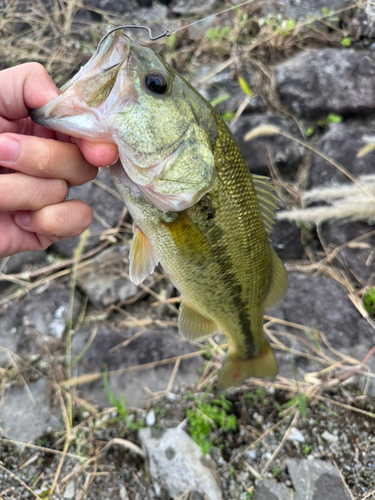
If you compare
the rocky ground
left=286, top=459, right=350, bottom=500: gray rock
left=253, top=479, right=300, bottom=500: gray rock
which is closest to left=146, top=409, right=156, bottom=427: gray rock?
the rocky ground

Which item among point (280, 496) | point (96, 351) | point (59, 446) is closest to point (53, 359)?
point (96, 351)

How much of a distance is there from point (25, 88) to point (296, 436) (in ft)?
8.30

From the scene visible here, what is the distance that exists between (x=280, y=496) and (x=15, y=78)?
2.62 metres

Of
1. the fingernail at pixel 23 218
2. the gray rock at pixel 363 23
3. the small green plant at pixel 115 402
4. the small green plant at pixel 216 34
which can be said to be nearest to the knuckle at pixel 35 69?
the fingernail at pixel 23 218

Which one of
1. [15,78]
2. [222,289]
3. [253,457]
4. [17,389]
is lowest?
[253,457]

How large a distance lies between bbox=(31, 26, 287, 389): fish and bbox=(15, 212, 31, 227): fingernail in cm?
42

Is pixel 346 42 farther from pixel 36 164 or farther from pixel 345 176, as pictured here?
pixel 36 164

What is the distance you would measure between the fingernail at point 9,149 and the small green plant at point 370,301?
102 inches

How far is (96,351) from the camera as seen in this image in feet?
8.50

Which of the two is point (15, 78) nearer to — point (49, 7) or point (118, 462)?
point (118, 462)

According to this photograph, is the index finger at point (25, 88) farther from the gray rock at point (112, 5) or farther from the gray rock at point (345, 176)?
the gray rock at point (112, 5)

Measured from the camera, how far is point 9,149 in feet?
3.83

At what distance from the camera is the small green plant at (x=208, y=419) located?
222 centimetres

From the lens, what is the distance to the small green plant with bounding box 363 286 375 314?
8.62ft
